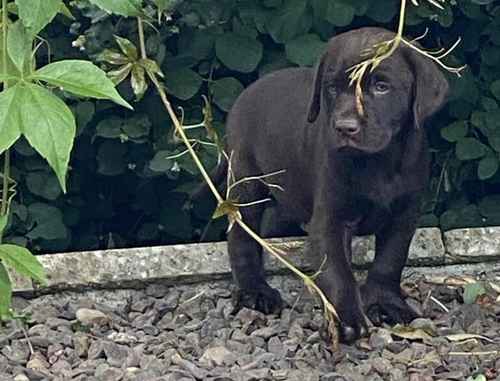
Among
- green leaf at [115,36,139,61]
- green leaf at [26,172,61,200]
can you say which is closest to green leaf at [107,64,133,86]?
green leaf at [115,36,139,61]

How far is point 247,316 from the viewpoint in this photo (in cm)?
376

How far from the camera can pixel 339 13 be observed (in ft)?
14.2

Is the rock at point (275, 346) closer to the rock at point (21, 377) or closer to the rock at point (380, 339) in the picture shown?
the rock at point (380, 339)

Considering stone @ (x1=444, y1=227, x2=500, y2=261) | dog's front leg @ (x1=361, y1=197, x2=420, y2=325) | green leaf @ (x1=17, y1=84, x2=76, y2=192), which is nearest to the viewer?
green leaf @ (x1=17, y1=84, x2=76, y2=192)

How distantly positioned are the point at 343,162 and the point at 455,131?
92 centimetres

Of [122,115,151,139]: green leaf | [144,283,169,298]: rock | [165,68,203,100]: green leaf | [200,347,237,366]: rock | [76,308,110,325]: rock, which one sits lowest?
[144,283,169,298]: rock

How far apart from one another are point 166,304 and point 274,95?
2.52 ft

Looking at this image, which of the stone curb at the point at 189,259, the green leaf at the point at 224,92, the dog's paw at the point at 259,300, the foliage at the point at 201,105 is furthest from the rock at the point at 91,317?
the green leaf at the point at 224,92

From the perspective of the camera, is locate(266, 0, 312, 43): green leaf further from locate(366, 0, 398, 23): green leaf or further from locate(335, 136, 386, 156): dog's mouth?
locate(335, 136, 386, 156): dog's mouth

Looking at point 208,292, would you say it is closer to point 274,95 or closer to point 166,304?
point 166,304

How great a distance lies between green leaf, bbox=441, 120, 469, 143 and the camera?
454 centimetres

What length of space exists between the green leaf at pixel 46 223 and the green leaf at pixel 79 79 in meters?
2.31

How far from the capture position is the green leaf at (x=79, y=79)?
219 centimetres

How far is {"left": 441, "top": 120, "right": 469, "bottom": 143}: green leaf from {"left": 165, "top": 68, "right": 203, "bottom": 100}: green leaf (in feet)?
2.92
